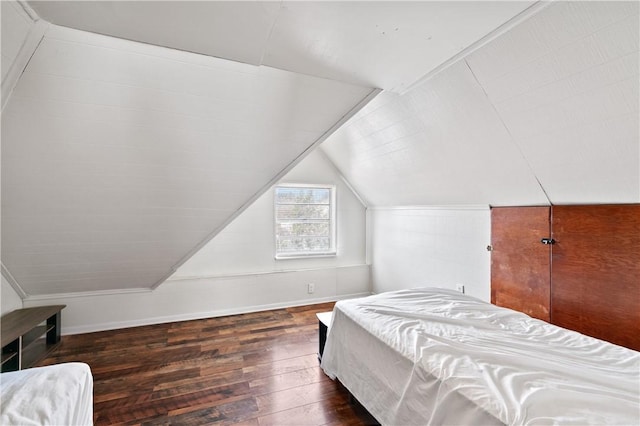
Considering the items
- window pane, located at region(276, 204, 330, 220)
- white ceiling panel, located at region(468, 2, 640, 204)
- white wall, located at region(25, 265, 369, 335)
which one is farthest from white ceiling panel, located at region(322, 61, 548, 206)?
white wall, located at region(25, 265, 369, 335)

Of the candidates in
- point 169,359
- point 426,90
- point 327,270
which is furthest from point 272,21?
point 327,270

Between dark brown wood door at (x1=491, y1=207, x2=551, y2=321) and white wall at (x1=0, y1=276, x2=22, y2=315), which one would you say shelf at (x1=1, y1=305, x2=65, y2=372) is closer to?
white wall at (x1=0, y1=276, x2=22, y2=315)

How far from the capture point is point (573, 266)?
188 centimetres

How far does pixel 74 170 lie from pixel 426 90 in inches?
89.8

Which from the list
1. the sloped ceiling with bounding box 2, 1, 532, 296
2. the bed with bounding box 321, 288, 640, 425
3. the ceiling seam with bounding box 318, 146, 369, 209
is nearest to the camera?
the bed with bounding box 321, 288, 640, 425

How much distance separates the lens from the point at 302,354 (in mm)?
2465

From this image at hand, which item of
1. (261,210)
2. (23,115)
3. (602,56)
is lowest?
(261,210)

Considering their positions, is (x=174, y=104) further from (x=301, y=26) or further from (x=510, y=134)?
(x=510, y=134)

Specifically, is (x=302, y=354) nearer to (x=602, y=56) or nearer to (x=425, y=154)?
(x=425, y=154)

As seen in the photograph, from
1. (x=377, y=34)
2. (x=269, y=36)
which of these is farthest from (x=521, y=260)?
(x=269, y=36)

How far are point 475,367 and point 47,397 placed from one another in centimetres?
158

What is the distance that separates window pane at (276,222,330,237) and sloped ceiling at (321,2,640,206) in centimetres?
164

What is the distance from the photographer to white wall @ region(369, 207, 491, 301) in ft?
8.46

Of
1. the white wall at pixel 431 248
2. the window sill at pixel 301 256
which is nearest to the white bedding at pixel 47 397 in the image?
the window sill at pixel 301 256
